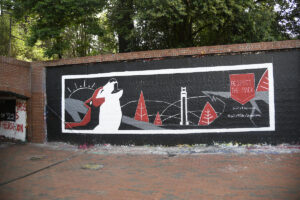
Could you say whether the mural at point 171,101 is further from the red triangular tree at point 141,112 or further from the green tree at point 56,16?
the green tree at point 56,16

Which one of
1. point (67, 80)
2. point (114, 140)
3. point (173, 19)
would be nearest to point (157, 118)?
point (114, 140)

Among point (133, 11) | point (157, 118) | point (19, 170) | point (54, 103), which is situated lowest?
point (19, 170)

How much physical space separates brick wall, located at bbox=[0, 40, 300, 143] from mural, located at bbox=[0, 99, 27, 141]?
0.37 meters

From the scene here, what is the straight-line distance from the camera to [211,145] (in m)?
7.94

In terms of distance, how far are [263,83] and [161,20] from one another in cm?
558

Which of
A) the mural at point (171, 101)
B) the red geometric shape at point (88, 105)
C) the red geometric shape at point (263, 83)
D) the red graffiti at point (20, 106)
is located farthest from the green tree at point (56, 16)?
the red geometric shape at point (263, 83)

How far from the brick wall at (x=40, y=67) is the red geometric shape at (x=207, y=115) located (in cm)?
196

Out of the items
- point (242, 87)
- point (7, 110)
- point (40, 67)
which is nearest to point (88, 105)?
point (40, 67)

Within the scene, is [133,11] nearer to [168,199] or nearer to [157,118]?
[157,118]

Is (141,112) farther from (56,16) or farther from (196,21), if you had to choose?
(56,16)

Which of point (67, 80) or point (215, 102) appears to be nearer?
point (215, 102)

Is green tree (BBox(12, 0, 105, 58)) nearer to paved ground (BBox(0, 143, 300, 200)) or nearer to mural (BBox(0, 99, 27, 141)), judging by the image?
mural (BBox(0, 99, 27, 141))

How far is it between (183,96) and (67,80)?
4.94 meters

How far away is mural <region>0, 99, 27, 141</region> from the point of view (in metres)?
9.89
